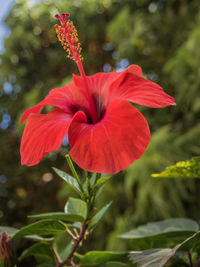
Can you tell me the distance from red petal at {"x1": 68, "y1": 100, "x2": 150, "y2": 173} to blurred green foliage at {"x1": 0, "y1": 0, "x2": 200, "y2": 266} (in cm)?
92

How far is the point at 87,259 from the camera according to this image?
39cm

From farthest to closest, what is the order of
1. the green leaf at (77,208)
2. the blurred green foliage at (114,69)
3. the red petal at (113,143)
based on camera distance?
the blurred green foliage at (114,69), the green leaf at (77,208), the red petal at (113,143)

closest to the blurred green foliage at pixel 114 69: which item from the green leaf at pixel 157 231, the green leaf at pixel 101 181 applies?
the green leaf at pixel 157 231

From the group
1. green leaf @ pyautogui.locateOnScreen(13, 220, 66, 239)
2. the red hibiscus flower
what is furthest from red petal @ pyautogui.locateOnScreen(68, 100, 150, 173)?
green leaf @ pyautogui.locateOnScreen(13, 220, 66, 239)

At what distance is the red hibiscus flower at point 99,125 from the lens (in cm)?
31

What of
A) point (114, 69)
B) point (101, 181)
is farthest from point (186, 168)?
point (114, 69)

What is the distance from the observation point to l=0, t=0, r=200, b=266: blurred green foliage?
138cm

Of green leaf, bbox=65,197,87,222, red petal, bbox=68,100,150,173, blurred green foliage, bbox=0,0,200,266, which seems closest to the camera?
red petal, bbox=68,100,150,173

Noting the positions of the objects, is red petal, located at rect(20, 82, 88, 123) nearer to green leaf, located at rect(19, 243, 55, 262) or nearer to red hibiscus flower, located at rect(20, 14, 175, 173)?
red hibiscus flower, located at rect(20, 14, 175, 173)

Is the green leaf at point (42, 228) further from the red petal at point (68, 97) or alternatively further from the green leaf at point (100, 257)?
the red petal at point (68, 97)

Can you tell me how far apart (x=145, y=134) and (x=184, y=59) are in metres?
1.39

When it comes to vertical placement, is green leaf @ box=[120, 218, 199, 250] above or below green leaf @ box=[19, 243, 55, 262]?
below

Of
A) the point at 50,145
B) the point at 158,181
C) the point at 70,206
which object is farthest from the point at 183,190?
the point at 50,145

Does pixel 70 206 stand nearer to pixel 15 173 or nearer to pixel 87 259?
pixel 87 259
